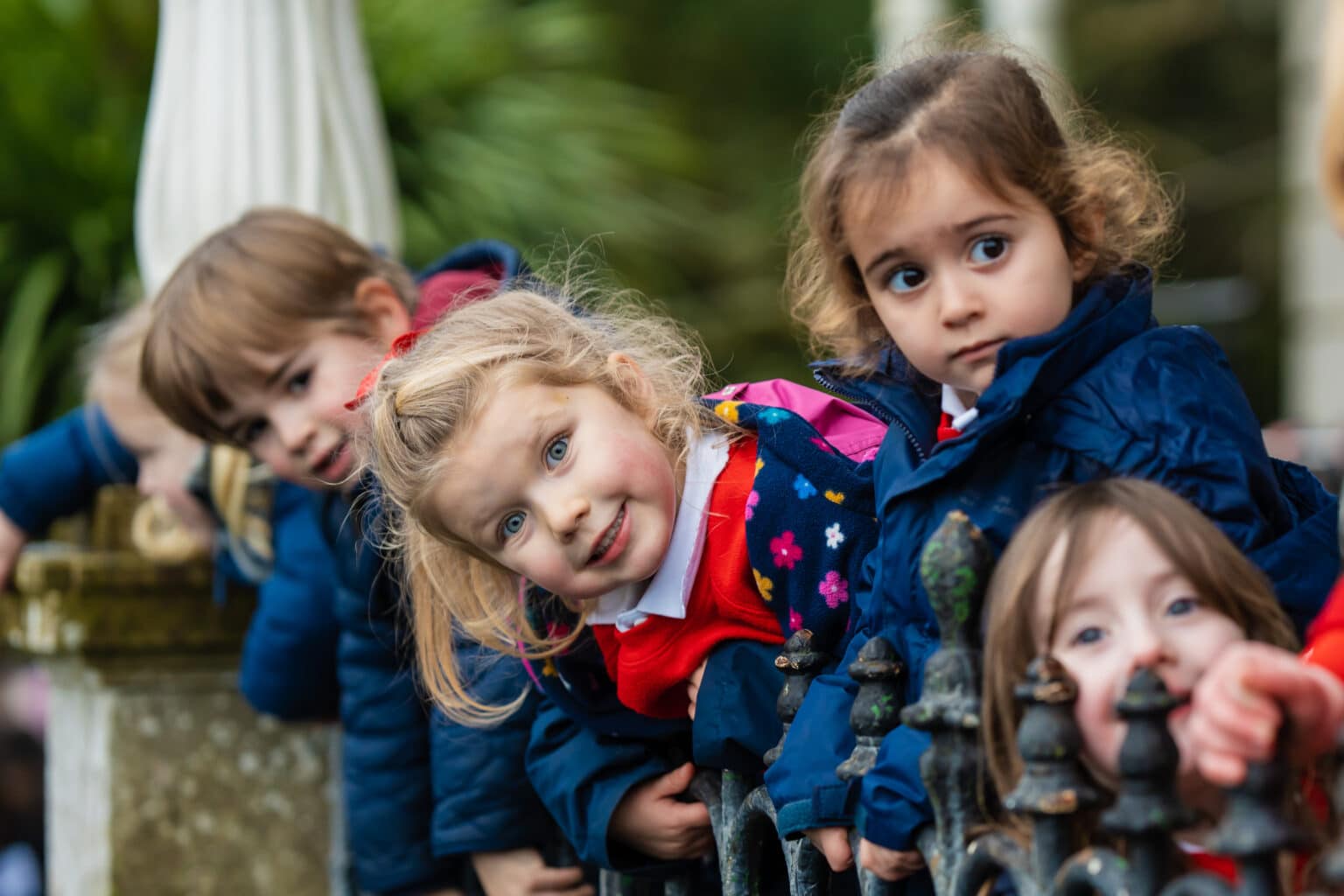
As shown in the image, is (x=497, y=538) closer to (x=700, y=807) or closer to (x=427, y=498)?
(x=427, y=498)

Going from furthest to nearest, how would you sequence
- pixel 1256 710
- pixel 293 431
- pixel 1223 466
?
pixel 293 431 → pixel 1223 466 → pixel 1256 710

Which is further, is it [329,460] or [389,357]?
[329,460]

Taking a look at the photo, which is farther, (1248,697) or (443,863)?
(443,863)

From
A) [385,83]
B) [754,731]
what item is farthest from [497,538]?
[385,83]

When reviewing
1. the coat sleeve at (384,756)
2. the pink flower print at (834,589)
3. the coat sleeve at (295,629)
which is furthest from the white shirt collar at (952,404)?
the coat sleeve at (295,629)

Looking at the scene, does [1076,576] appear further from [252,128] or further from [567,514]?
[252,128]

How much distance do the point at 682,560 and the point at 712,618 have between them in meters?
0.09

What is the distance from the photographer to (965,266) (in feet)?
6.03

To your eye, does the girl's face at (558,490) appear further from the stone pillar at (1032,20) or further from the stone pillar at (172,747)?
the stone pillar at (1032,20)

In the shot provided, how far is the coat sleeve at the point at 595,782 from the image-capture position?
2.27 metres

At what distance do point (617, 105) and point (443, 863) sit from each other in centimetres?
556

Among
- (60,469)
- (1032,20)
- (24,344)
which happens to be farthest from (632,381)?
(1032,20)

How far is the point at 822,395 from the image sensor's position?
2.35 metres

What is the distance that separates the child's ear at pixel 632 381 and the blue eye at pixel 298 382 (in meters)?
0.94
